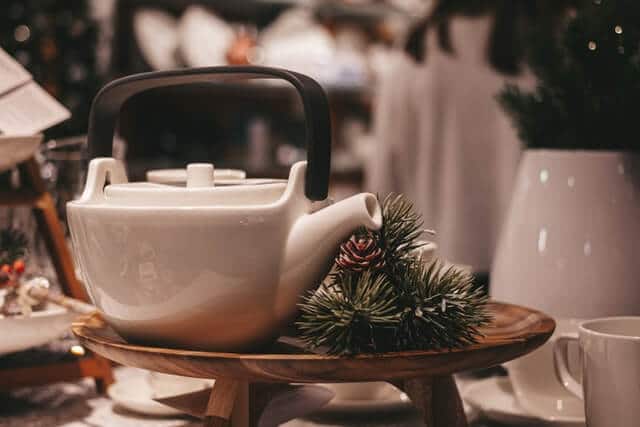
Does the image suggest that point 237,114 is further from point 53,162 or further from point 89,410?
point 89,410

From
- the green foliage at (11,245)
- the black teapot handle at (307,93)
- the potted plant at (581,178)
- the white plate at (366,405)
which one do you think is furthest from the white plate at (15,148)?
the potted plant at (581,178)

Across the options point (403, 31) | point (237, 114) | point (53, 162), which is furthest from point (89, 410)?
point (403, 31)

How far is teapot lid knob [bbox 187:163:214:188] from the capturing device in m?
0.73

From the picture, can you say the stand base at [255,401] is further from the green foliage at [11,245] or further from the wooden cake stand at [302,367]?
the green foliage at [11,245]

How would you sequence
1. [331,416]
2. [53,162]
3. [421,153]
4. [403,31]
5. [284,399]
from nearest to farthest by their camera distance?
[284,399] → [331,416] → [53,162] → [421,153] → [403,31]

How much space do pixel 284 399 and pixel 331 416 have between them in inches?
6.4

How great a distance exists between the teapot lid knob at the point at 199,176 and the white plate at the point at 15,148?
1.14 ft

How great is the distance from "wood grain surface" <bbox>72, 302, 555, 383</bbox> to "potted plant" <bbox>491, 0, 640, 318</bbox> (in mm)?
297

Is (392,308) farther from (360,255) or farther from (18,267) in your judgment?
(18,267)

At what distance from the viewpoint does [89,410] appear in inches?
38.7

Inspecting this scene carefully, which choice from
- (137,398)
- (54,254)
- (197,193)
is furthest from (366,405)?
(54,254)

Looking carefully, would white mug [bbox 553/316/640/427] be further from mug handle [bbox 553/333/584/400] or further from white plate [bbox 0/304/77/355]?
white plate [bbox 0/304/77/355]

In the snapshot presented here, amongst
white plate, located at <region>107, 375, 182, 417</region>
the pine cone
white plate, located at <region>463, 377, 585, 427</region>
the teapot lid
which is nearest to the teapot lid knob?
the teapot lid

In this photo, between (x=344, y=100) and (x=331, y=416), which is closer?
(x=331, y=416)
